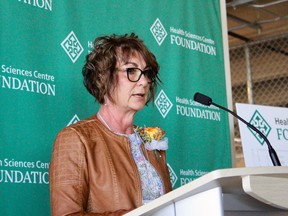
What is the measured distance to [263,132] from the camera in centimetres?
337

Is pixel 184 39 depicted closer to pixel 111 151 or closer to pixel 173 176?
pixel 173 176

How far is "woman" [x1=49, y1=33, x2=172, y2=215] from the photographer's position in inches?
85.7

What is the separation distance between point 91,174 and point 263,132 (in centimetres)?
141

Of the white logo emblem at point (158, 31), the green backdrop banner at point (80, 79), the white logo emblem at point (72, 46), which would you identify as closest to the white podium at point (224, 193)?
the green backdrop banner at point (80, 79)

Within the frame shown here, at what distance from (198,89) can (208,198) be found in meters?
2.32

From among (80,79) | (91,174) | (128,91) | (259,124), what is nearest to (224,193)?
(91,174)

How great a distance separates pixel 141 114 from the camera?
339cm

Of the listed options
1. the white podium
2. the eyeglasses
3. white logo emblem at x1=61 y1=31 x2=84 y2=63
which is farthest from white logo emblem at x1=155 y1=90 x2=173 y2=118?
the white podium

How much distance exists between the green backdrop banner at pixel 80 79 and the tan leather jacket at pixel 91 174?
485 mm

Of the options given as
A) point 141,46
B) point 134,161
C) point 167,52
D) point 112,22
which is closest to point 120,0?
point 112,22

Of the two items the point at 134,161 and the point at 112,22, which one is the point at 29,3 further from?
the point at 134,161

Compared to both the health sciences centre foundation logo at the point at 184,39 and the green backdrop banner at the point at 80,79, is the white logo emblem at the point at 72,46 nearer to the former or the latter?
the green backdrop banner at the point at 80,79

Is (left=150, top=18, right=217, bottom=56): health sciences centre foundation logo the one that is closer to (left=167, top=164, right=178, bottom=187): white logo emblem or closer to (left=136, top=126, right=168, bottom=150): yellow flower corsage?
(left=167, top=164, right=178, bottom=187): white logo emblem

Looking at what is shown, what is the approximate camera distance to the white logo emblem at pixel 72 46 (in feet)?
10.0
